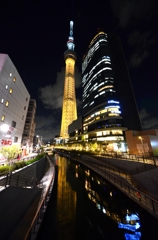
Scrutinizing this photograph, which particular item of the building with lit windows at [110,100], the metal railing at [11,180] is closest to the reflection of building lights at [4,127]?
the metal railing at [11,180]

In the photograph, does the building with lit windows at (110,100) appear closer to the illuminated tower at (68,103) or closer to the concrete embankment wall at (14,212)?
the illuminated tower at (68,103)

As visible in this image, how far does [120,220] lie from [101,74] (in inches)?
2777

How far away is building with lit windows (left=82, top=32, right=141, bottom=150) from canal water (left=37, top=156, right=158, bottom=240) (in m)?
36.3

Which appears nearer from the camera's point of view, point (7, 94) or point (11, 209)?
point (11, 209)

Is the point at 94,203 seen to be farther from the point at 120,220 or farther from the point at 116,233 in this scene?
Answer: the point at 116,233

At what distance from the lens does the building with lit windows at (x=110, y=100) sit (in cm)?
5150

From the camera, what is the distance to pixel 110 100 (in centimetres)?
5578

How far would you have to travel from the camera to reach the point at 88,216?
884 cm

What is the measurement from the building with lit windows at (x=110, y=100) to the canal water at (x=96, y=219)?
36278mm

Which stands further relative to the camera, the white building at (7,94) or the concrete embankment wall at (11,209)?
the white building at (7,94)

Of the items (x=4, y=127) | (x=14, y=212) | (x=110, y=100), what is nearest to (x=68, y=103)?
(x=110, y=100)

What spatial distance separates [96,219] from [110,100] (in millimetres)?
53680

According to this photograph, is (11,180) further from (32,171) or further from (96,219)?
(96,219)

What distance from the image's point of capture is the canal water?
6.88 m
